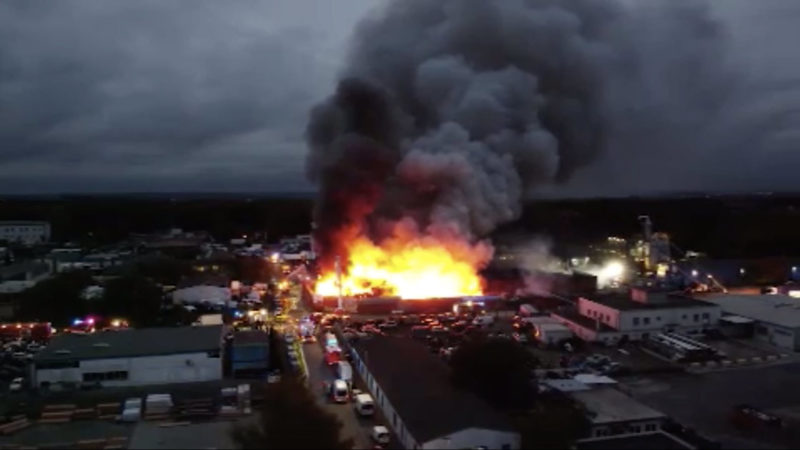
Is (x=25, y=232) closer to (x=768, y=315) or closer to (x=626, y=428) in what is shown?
(x=768, y=315)

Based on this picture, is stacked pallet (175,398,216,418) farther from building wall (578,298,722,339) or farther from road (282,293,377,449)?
building wall (578,298,722,339)

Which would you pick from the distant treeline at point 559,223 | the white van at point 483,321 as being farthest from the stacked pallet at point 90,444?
the distant treeline at point 559,223

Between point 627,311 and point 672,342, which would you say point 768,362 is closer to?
point 672,342

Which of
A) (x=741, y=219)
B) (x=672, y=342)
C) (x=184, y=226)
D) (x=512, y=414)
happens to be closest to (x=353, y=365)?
(x=512, y=414)

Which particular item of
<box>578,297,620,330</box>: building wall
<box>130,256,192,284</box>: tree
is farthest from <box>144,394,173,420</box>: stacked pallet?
<box>130,256,192,284</box>: tree

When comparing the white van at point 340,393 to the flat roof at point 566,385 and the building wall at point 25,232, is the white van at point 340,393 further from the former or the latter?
the building wall at point 25,232

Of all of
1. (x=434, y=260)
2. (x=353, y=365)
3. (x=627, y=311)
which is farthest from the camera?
(x=434, y=260)

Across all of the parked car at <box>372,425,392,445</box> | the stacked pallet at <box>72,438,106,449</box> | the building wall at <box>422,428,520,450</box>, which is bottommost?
the stacked pallet at <box>72,438,106,449</box>
